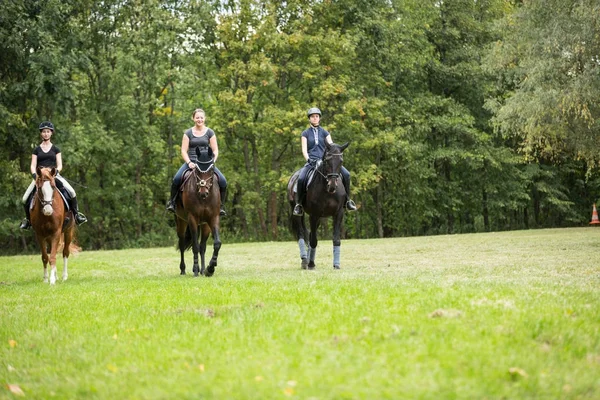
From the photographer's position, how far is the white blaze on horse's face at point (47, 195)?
13994mm

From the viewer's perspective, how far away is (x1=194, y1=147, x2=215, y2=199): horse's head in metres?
14.0

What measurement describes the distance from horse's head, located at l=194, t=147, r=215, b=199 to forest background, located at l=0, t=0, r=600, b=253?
1812 cm

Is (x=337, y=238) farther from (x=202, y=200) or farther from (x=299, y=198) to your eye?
(x=202, y=200)

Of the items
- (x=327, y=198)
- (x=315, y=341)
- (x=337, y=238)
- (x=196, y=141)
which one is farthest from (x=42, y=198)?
(x=315, y=341)

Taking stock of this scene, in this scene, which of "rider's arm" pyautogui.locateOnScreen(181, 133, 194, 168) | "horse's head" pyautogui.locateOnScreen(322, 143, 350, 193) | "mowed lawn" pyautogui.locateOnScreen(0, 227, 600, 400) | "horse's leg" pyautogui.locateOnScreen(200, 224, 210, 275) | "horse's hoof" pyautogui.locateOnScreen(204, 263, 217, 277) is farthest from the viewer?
"horse's leg" pyautogui.locateOnScreen(200, 224, 210, 275)

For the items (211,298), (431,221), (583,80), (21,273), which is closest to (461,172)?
(431,221)

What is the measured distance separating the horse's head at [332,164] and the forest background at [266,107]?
54.6 ft

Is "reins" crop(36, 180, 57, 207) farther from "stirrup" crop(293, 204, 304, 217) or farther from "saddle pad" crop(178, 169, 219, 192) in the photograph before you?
"stirrup" crop(293, 204, 304, 217)

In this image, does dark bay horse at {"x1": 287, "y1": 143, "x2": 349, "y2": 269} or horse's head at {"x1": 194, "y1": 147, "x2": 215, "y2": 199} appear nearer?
horse's head at {"x1": 194, "y1": 147, "x2": 215, "y2": 199}

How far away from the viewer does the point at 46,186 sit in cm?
1411

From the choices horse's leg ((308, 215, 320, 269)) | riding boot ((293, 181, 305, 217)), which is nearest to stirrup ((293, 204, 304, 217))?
riding boot ((293, 181, 305, 217))

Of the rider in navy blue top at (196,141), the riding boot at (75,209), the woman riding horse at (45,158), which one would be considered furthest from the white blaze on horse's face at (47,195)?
the rider in navy blue top at (196,141)

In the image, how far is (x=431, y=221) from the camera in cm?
4744

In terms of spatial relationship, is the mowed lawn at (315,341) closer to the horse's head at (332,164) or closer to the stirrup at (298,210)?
the horse's head at (332,164)
